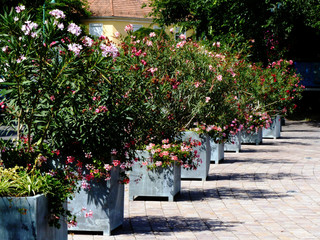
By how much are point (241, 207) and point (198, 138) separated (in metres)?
2.94

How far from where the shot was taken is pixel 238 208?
30.8ft

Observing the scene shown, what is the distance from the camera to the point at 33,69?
232 inches

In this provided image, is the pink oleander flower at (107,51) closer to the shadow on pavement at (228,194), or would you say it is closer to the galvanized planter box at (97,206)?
the galvanized planter box at (97,206)

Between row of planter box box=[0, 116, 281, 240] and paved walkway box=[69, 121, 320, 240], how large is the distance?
0.59 feet

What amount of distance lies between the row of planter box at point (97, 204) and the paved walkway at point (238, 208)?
0.18 metres

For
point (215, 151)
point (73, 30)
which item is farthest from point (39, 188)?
point (215, 151)

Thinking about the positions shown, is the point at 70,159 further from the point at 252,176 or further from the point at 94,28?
the point at 94,28

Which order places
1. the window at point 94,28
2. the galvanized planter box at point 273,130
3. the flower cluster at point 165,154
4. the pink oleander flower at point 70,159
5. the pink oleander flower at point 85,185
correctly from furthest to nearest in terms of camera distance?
the window at point 94,28
the galvanized planter box at point 273,130
the flower cluster at point 165,154
the pink oleander flower at point 70,159
the pink oleander flower at point 85,185

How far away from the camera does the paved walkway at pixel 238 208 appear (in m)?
7.70

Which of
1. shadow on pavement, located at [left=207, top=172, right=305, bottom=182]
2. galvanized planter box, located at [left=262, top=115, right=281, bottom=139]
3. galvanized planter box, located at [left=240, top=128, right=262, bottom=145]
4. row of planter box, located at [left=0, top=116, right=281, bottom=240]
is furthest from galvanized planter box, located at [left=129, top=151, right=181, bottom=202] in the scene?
galvanized planter box, located at [left=262, top=115, right=281, bottom=139]

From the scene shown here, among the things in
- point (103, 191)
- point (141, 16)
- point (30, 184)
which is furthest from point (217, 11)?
point (141, 16)

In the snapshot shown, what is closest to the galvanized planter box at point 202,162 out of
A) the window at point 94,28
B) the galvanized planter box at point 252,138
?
the galvanized planter box at point 252,138

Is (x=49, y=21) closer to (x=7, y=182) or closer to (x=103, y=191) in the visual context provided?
(x=7, y=182)

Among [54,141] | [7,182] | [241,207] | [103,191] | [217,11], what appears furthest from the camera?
[217,11]
